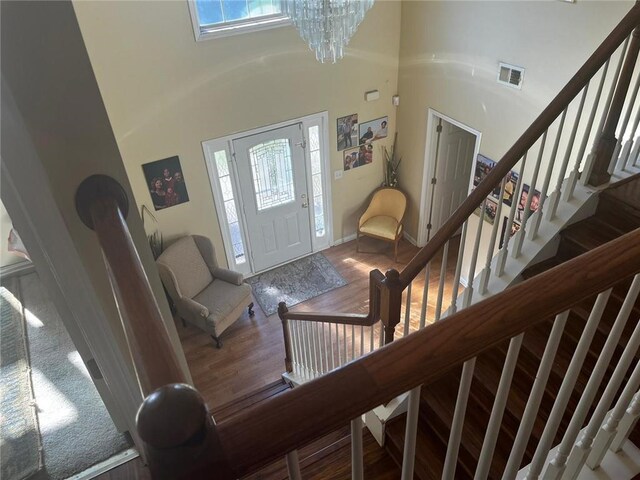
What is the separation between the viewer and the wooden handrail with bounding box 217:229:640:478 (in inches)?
24.6

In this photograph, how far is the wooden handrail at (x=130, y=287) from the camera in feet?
2.51

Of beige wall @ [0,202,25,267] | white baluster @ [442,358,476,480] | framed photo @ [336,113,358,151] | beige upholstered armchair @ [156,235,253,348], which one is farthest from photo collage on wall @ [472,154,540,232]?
white baluster @ [442,358,476,480]

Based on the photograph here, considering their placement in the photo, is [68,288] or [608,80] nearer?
[68,288]

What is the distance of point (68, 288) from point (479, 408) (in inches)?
70.2

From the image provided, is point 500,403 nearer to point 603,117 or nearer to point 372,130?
point 603,117

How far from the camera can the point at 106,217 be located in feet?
4.01

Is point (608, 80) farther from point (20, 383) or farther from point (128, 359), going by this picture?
point (20, 383)

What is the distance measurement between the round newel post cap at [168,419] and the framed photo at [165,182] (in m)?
5.01

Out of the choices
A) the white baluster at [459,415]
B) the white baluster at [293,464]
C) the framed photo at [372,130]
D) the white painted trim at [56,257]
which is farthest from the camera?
the framed photo at [372,130]

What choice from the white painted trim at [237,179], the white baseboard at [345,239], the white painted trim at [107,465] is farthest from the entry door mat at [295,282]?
the white painted trim at [107,465]

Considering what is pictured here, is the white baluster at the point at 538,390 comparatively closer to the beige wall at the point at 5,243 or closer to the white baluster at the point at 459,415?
the white baluster at the point at 459,415

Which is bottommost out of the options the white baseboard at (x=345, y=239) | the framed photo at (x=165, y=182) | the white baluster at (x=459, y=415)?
the white baseboard at (x=345, y=239)

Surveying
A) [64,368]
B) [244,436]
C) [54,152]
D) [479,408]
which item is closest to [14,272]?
[64,368]

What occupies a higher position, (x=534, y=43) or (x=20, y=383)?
(x=534, y=43)
